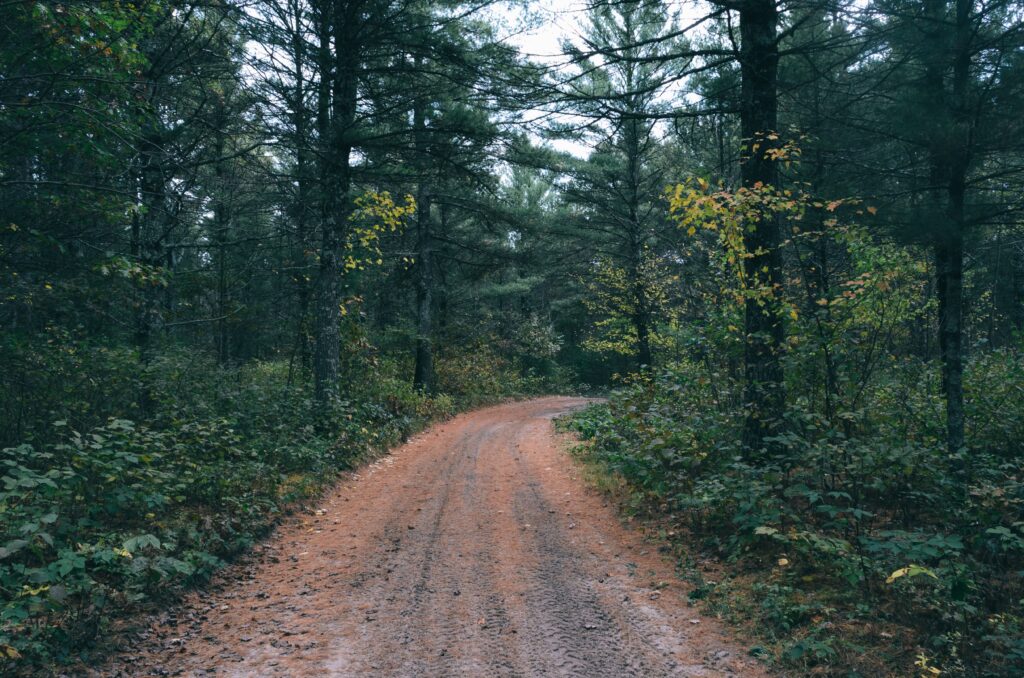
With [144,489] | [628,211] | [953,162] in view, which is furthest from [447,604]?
[628,211]

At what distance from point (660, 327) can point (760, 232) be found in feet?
11.8

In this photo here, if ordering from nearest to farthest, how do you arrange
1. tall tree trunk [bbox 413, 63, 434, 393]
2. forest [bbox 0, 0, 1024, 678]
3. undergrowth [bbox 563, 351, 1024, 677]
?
undergrowth [bbox 563, 351, 1024, 677] < forest [bbox 0, 0, 1024, 678] < tall tree trunk [bbox 413, 63, 434, 393]

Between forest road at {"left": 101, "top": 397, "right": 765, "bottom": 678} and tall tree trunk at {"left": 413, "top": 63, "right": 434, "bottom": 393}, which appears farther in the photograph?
tall tree trunk at {"left": 413, "top": 63, "right": 434, "bottom": 393}

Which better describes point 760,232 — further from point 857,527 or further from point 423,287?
point 423,287

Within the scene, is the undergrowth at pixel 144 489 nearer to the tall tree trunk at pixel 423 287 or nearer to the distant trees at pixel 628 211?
the tall tree trunk at pixel 423 287

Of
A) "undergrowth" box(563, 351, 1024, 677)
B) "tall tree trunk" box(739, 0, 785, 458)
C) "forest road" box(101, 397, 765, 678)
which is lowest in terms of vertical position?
"forest road" box(101, 397, 765, 678)

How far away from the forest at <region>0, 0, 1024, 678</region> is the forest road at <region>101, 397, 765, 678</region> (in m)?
0.37

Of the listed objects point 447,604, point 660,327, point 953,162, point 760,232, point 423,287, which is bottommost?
point 447,604

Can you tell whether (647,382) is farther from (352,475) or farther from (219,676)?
(219,676)

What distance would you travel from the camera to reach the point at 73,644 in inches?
148

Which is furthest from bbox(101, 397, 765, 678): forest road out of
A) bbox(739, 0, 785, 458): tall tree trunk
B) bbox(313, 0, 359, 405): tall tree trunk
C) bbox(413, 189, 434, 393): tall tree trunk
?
bbox(413, 189, 434, 393): tall tree trunk

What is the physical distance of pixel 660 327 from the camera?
33.7 feet

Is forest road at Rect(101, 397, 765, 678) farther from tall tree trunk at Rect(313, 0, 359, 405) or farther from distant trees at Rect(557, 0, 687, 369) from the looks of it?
distant trees at Rect(557, 0, 687, 369)

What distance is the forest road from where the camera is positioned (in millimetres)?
3830
